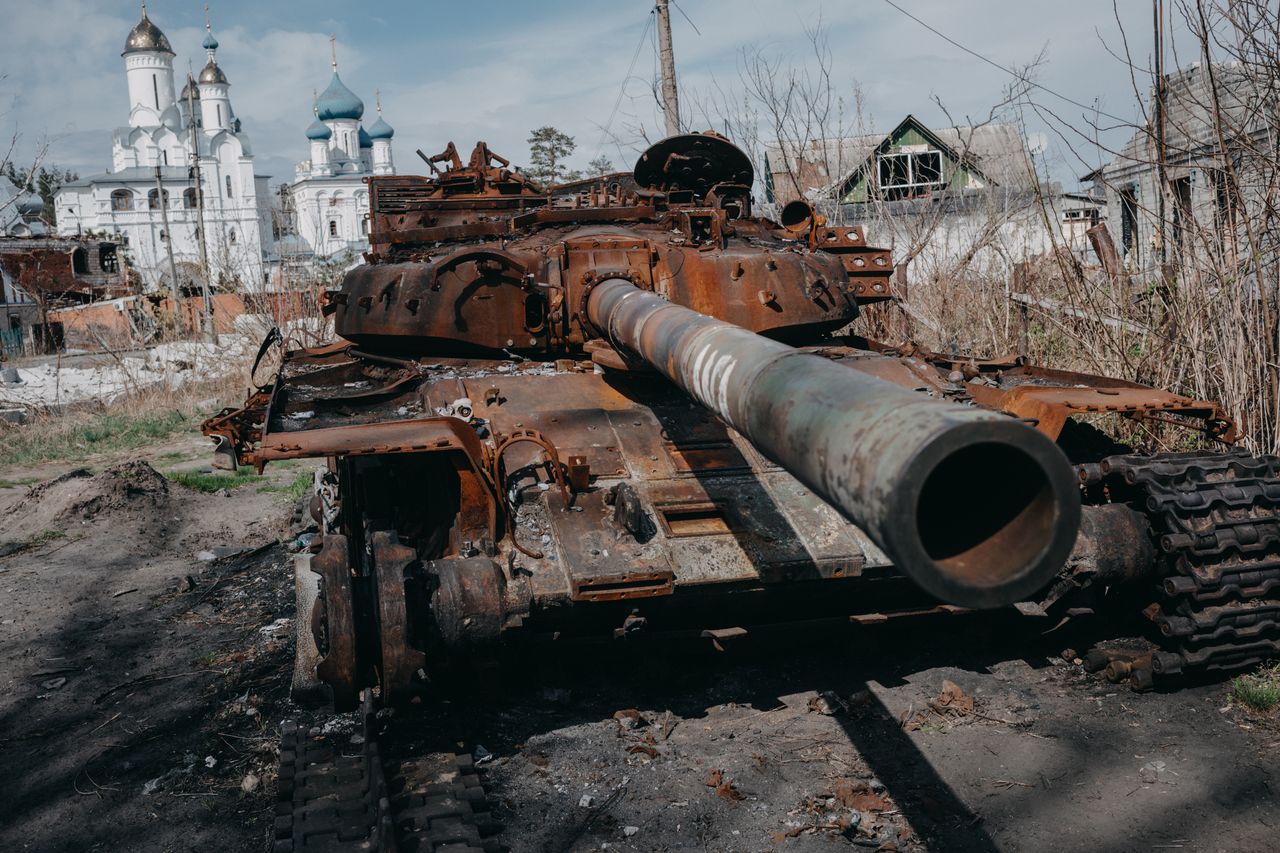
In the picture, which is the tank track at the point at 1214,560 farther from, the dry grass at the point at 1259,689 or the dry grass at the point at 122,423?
the dry grass at the point at 122,423

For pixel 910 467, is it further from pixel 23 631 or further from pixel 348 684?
pixel 23 631

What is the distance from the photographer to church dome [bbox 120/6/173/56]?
6216 cm

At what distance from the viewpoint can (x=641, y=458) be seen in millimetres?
5152

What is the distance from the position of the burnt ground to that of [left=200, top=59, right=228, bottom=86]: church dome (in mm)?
63735

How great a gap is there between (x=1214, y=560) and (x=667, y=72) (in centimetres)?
1073

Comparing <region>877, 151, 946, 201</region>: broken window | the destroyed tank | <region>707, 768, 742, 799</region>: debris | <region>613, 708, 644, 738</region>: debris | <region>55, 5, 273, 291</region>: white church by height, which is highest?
<region>55, 5, 273, 291</region>: white church

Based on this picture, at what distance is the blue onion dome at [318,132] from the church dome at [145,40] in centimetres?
899

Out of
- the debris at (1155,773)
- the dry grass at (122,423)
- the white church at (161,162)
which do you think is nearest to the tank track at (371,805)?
the debris at (1155,773)

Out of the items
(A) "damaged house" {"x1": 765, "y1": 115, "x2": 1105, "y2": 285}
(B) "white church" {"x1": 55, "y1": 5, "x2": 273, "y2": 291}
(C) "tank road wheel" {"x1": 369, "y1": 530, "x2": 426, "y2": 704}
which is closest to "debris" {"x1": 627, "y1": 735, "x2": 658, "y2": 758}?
(C) "tank road wheel" {"x1": 369, "y1": 530, "x2": 426, "y2": 704}

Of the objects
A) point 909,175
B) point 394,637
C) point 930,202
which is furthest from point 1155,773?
point 930,202

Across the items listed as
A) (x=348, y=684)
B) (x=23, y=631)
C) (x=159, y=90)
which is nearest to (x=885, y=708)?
(x=348, y=684)

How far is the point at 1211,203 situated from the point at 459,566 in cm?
482

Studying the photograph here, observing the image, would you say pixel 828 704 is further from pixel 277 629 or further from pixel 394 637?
pixel 277 629

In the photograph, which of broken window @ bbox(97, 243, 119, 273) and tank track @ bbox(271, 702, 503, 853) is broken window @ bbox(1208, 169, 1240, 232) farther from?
broken window @ bbox(97, 243, 119, 273)
